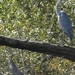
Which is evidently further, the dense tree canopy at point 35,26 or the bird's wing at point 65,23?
the dense tree canopy at point 35,26

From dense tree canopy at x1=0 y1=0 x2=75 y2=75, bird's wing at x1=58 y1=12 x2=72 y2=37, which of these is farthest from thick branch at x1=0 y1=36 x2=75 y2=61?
dense tree canopy at x1=0 y1=0 x2=75 y2=75

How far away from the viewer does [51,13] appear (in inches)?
324

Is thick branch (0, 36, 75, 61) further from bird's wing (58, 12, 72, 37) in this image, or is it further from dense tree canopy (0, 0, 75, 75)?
dense tree canopy (0, 0, 75, 75)

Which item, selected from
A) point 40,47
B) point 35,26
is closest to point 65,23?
point 40,47

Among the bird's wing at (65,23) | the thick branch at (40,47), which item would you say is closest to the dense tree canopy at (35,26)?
the bird's wing at (65,23)

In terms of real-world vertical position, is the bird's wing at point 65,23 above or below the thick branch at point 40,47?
above

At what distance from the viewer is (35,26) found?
8.12m

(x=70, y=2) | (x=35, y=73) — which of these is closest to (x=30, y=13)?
(x=70, y=2)

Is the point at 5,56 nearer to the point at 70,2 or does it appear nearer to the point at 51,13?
the point at 51,13

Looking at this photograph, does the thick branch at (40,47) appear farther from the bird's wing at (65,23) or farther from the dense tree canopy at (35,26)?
the dense tree canopy at (35,26)

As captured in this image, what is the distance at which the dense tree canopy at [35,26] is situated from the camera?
314 inches

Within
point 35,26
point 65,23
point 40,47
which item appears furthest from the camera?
point 35,26

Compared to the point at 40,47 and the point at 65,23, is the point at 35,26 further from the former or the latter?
the point at 40,47

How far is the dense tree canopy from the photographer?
314 inches
